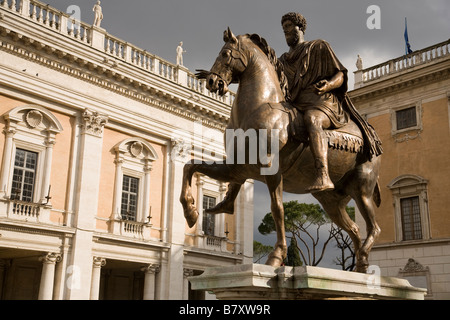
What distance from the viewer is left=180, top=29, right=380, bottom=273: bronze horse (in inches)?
183

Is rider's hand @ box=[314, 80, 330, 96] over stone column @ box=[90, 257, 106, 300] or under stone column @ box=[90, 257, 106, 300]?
over

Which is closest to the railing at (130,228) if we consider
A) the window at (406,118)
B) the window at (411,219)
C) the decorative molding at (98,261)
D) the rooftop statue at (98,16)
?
the decorative molding at (98,261)

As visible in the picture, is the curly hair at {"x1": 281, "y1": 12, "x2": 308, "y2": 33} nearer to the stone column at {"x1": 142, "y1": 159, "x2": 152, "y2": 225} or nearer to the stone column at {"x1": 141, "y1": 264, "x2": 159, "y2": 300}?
the stone column at {"x1": 142, "y1": 159, "x2": 152, "y2": 225}

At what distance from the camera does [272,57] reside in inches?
206

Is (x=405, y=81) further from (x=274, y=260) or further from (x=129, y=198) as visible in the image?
(x=274, y=260)

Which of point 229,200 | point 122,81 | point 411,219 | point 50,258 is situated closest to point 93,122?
point 122,81

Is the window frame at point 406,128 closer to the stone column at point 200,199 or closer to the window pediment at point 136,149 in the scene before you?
the stone column at point 200,199

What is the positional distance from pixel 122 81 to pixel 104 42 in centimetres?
173

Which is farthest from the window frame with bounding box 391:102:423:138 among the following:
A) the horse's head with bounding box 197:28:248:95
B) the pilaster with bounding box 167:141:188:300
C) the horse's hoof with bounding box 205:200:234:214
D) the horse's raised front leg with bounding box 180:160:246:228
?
the horse's raised front leg with bounding box 180:160:246:228

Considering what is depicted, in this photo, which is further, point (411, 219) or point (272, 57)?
point (411, 219)

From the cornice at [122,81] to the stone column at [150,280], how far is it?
694 centimetres

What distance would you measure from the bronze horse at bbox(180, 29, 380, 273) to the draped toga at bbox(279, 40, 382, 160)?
0.11 metres


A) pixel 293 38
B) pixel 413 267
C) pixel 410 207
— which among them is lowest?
pixel 413 267
